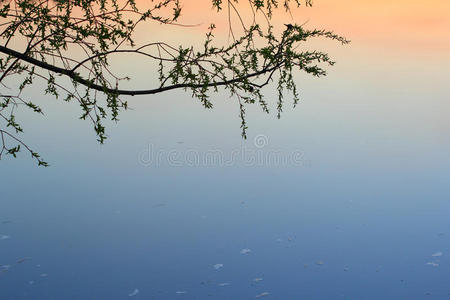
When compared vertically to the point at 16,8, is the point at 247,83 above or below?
below

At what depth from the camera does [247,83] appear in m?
4.00

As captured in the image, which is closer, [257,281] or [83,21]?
[83,21]

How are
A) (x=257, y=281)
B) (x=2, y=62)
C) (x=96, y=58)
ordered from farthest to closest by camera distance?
1. (x=257, y=281)
2. (x=96, y=58)
3. (x=2, y=62)

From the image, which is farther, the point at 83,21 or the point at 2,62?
the point at 83,21

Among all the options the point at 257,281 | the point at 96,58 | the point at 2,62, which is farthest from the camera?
the point at 257,281

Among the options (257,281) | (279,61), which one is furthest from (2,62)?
(257,281)

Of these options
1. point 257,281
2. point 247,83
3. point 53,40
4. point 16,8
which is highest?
point 16,8

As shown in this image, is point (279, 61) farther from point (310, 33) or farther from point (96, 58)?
point (96, 58)

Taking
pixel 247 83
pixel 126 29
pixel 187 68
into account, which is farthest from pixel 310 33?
pixel 126 29

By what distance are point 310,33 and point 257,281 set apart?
7.73 ft

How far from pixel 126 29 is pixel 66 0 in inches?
19.3

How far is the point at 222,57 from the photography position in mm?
3926

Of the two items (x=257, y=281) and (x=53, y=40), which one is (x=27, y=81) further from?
(x=257, y=281)

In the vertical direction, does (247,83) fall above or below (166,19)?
below
